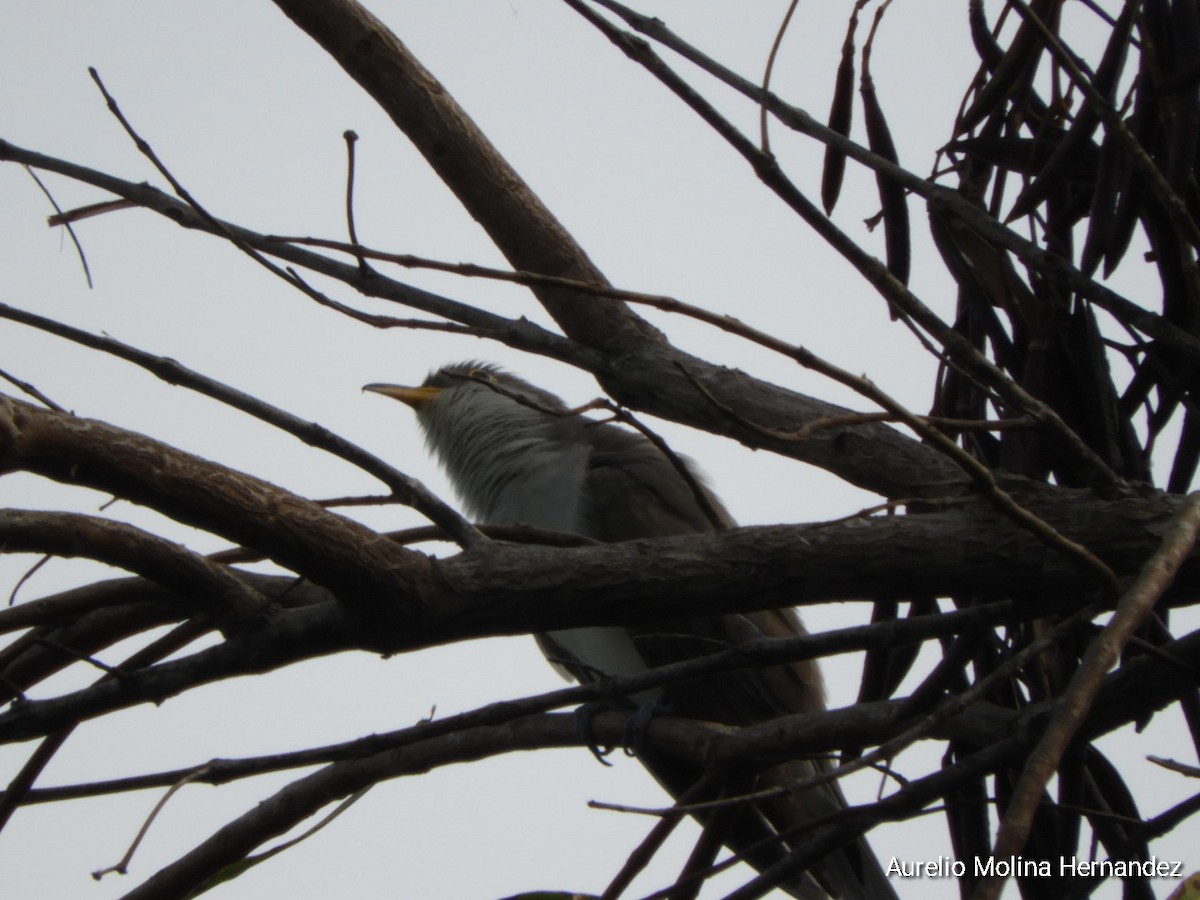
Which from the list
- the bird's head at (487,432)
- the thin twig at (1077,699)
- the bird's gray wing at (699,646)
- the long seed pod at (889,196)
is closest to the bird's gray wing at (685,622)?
the bird's gray wing at (699,646)

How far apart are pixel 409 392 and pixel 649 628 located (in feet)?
7.87

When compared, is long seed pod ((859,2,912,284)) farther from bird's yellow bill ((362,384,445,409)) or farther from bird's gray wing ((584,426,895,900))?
bird's yellow bill ((362,384,445,409))

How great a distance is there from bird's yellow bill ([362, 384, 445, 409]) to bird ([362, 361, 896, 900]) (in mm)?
752

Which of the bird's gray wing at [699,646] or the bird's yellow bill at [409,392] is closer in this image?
the bird's gray wing at [699,646]

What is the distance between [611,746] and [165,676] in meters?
1.55

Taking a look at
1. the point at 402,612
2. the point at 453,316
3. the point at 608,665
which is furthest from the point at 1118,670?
the point at 608,665

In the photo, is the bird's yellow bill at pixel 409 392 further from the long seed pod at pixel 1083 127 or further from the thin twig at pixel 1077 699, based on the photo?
the thin twig at pixel 1077 699

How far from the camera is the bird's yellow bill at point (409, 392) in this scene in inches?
195

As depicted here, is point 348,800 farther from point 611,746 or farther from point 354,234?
point 611,746

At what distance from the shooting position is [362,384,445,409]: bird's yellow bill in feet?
16.3

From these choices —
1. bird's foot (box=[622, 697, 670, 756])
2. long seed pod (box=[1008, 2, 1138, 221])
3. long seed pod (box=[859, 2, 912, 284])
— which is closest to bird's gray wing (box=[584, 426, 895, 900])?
bird's foot (box=[622, 697, 670, 756])

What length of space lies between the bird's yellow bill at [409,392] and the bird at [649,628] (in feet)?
2.47

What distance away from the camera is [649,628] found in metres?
2.91

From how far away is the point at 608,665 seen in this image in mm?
3510
